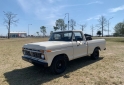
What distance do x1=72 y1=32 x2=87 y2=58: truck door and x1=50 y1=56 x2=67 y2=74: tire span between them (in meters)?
0.88

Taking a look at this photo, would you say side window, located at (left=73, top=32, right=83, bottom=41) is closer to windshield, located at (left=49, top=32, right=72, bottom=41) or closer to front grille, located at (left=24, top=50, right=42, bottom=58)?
windshield, located at (left=49, top=32, right=72, bottom=41)

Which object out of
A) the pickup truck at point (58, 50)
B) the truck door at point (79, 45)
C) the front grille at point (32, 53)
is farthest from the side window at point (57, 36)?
the front grille at point (32, 53)

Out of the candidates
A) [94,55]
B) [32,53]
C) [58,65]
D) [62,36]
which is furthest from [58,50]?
[94,55]

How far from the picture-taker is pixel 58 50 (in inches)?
195

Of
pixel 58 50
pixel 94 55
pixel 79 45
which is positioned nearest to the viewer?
pixel 58 50

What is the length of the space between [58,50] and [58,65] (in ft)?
2.38

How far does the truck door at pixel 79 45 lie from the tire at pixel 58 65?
34.8 inches

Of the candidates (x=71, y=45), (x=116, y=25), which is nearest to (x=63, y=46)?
(x=71, y=45)

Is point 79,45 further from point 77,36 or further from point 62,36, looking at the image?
point 62,36

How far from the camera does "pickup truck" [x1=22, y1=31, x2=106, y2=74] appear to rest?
4617 millimetres

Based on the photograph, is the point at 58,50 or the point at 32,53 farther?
the point at 32,53

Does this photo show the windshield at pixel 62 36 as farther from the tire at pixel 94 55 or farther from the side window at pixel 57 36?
the tire at pixel 94 55

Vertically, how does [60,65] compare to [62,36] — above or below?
below

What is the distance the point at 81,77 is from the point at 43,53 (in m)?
1.86
